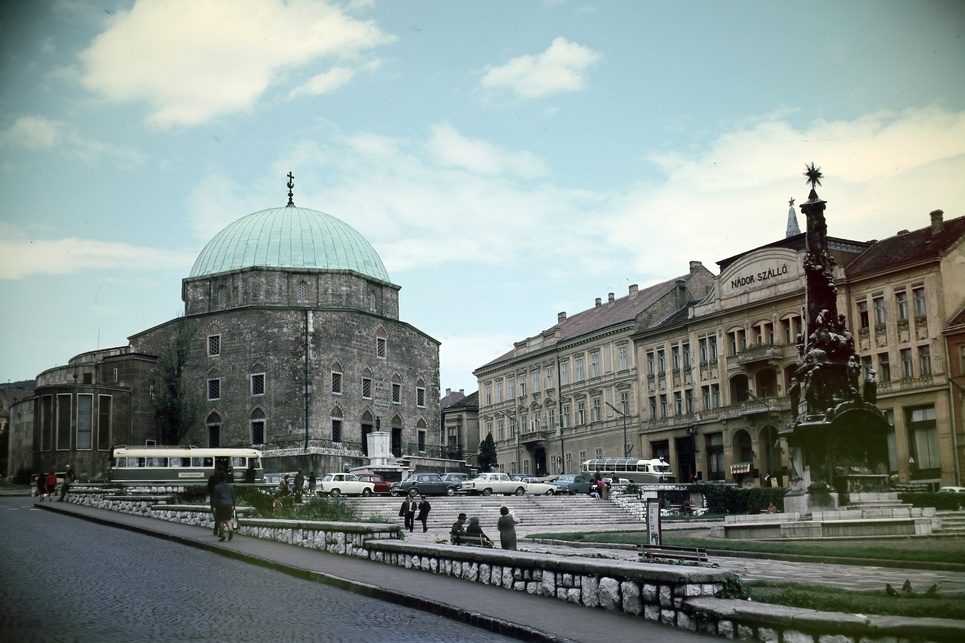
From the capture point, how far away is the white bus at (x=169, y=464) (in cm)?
5566

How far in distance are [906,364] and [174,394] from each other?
49234 millimetres

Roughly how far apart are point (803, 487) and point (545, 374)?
48975mm

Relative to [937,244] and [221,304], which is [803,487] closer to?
[937,244]

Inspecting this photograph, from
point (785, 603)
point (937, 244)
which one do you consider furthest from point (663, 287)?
point (785, 603)

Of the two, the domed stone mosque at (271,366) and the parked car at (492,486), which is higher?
the domed stone mosque at (271,366)

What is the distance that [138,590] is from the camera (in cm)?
1427

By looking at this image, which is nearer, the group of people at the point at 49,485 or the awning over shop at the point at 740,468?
the group of people at the point at 49,485

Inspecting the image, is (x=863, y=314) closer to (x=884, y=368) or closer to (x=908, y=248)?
(x=884, y=368)

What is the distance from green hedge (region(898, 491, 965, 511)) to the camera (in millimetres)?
31703

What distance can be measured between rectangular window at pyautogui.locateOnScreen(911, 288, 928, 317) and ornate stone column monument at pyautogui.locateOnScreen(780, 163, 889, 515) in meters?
22.0

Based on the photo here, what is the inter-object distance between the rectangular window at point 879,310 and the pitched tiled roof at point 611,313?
18.8m

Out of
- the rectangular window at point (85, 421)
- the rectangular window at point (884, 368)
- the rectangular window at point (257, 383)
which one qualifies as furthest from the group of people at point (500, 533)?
the rectangular window at point (257, 383)

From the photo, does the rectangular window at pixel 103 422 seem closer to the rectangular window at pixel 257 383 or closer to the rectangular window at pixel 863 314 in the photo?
the rectangular window at pixel 257 383

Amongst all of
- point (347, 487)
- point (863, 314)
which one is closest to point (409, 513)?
point (347, 487)
